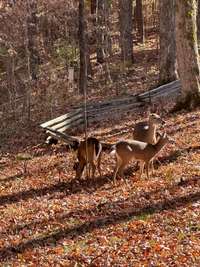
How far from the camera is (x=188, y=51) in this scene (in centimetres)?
1777

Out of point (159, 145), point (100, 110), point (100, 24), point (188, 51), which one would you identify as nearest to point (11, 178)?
point (159, 145)

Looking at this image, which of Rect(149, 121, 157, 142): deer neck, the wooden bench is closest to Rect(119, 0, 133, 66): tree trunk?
the wooden bench

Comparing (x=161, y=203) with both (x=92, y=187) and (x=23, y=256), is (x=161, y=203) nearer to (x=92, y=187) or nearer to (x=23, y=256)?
(x=92, y=187)

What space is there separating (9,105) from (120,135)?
11303 millimetres

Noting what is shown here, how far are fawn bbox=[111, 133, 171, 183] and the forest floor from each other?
14.5 inches

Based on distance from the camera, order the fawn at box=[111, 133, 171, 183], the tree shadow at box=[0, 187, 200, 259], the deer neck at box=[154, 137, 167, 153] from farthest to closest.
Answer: the deer neck at box=[154, 137, 167, 153]
the fawn at box=[111, 133, 171, 183]
the tree shadow at box=[0, 187, 200, 259]

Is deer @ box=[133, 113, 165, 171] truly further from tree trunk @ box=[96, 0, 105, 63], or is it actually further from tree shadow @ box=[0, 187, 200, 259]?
tree trunk @ box=[96, 0, 105, 63]

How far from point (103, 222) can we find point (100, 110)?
10.2 m

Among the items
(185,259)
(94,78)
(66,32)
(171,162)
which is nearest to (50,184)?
(171,162)

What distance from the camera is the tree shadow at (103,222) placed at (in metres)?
9.89

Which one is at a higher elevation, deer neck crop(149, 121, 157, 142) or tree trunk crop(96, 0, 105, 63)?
tree trunk crop(96, 0, 105, 63)

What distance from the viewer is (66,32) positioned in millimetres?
32125

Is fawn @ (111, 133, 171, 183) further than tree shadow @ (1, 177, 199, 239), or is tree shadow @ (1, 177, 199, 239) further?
fawn @ (111, 133, 171, 183)

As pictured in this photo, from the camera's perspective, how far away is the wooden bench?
18131 mm
